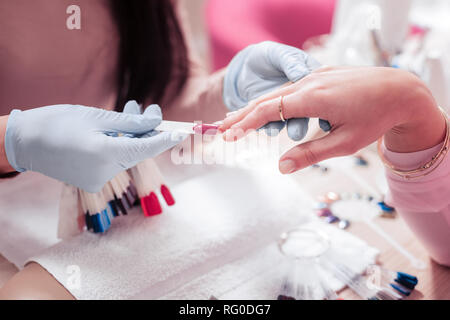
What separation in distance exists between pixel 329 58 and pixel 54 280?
2.79ft

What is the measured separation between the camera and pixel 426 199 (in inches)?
22.7

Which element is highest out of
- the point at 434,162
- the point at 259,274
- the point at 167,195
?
the point at 434,162

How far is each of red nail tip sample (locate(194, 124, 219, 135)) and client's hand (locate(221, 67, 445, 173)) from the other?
0.01 metres

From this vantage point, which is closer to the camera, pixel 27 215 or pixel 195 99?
pixel 27 215

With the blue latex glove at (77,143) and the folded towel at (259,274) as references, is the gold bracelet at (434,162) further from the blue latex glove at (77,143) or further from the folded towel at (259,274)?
the blue latex glove at (77,143)

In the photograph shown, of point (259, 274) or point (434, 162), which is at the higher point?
point (434, 162)

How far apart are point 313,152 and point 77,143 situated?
0.28 meters

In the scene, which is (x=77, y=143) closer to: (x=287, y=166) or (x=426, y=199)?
(x=287, y=166)

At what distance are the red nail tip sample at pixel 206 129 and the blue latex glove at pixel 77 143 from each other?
3 cm

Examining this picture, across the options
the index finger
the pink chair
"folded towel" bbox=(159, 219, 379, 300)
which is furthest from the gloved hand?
the pink chair

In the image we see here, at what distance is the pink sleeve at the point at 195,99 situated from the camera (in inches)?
31.2

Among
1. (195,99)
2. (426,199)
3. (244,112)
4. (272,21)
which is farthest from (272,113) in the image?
(272,21)

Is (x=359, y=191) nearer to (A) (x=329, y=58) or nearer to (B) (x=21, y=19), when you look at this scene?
(A) (x=329, y=58)

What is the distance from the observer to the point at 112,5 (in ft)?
2.30
